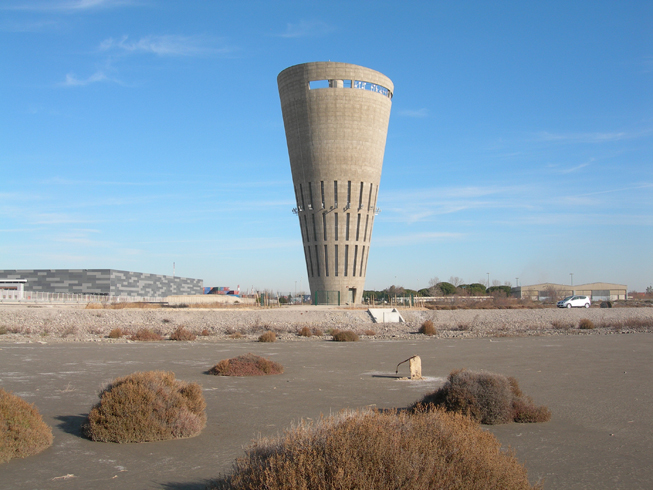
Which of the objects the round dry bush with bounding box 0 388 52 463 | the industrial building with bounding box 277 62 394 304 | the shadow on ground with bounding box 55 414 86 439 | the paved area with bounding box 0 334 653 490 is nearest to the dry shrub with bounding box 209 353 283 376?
the paved area with bounding box 0 334 653 490

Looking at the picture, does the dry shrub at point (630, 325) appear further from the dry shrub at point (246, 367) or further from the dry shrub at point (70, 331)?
the dry shrub at point (70, 331)

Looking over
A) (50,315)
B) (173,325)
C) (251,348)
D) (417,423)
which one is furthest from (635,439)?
(50,315)

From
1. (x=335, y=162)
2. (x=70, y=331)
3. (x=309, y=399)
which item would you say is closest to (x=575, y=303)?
(x=335, y=162)

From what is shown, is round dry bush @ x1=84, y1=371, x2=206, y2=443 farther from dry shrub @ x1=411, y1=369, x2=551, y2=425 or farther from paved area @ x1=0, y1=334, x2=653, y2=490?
dry shrub @ x1=411, y1=369, x2=551, y2=425

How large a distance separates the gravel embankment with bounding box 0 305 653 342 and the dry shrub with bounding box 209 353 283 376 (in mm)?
14027

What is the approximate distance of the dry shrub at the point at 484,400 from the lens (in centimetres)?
886

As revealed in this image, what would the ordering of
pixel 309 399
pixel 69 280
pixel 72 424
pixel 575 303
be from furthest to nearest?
pixel 69 280
pixel 575 303
pixel 309 399
pixel 72 424

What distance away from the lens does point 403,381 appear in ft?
46.8

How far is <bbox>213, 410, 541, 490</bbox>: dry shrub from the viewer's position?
3.77 m

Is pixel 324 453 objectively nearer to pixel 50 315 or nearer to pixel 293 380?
pixel 293 380

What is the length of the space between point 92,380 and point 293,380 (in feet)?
17.0

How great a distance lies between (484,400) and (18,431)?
6.86m

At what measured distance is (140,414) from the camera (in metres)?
7.73

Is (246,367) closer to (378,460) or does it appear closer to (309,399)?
(309,399)
